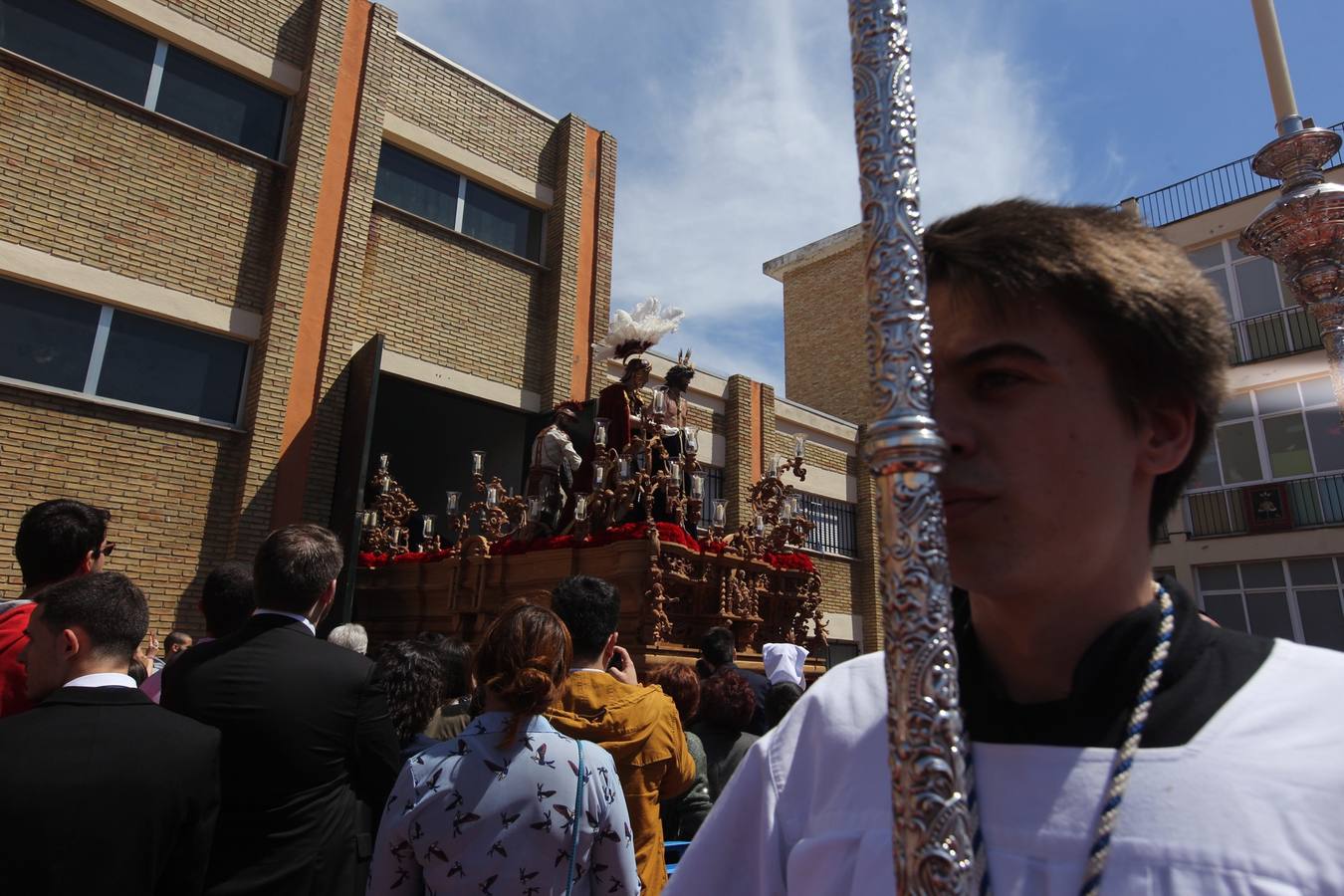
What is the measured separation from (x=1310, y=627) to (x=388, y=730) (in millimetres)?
20875

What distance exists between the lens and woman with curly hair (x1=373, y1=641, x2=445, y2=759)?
12.9 feet

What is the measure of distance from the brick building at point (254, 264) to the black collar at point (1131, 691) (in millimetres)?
11654

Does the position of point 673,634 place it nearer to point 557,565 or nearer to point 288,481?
point 557,565

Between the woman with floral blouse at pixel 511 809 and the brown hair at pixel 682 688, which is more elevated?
the brown hair at pixel 682 688

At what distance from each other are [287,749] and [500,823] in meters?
0.87

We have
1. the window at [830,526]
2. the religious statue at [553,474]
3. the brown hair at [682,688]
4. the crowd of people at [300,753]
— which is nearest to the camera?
the crowd of people at [300,753]

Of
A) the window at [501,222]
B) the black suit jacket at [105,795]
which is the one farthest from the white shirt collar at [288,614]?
the window at [501,222]

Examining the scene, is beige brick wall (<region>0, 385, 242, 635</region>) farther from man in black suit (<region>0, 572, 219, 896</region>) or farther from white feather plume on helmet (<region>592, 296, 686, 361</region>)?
man in black suit (<region>0, 572, 219, 896</region>)

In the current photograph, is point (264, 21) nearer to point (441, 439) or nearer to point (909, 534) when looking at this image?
point (441, 439)

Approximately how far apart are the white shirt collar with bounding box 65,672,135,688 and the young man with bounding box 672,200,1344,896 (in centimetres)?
217

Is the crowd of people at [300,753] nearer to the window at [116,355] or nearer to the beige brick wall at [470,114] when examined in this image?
the window at [116,355]

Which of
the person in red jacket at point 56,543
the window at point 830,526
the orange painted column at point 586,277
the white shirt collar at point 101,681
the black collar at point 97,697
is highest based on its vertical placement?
the orange painted column at point 586,277

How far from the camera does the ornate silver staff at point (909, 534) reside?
706 mm

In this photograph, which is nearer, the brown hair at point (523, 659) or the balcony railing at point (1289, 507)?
the brown hair at point (523, 659)
